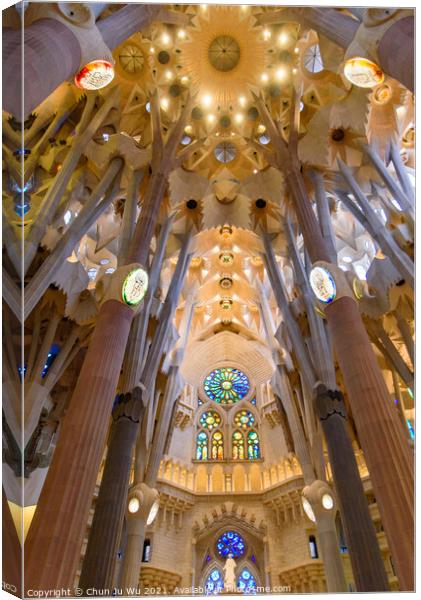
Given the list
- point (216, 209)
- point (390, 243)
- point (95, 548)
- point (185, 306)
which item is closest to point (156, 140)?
point (216, 209)

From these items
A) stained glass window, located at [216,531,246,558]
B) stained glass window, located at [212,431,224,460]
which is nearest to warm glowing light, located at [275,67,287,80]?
stained glass window, located at [212,431,224,460]

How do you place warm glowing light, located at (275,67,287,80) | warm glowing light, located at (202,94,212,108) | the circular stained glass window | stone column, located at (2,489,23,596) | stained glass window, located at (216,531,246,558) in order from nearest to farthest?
stone column, located at (2,489,23,596) < warm glowing light, located at (275,67,287,80) < warm glowing light, located at (202,94,212,108) < stained glass window, located at (216,531,246,558) < the circular stained glass window

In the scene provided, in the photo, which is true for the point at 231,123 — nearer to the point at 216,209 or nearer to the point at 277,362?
the point at 216,209

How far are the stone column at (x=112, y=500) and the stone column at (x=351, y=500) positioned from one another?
540cm

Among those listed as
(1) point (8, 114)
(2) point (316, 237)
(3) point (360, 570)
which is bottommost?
(3) point (360, 570)

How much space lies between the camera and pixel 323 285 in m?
10.9

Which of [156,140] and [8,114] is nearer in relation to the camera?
[8,114]

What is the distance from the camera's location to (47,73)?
642cm

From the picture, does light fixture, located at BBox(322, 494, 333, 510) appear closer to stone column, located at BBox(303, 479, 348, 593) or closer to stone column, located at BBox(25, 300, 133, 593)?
stone column, located at BBox(303, 479, 348, 593)

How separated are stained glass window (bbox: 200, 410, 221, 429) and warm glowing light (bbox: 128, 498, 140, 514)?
8815 mm

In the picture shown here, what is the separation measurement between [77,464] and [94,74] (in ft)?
22.4

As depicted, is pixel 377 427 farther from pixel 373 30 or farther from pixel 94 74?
pixel 94 74

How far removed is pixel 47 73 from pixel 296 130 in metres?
10.2

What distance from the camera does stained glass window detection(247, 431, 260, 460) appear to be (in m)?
22.7
